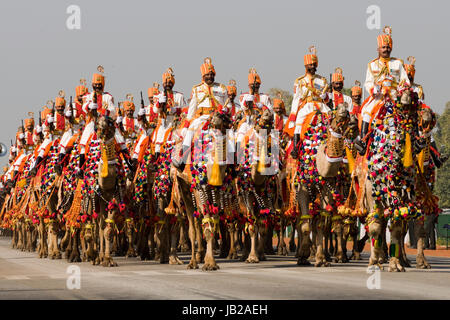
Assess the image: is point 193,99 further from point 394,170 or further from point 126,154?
point 394,170

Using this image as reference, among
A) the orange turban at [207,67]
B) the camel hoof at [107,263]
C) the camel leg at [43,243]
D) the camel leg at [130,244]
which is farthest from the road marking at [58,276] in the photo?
the camel leg at [43,243]

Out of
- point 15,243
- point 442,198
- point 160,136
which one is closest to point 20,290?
point 160,136

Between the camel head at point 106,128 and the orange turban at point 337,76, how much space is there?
5512mm

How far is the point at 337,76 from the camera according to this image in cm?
2097

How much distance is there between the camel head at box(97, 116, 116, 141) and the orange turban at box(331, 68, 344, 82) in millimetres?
5512

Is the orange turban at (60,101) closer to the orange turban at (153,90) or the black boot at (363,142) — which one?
the orange turban at (153,90)

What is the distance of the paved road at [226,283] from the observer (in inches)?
478

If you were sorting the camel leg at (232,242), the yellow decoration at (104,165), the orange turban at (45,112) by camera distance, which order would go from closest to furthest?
1. the yellow decoration at (104,165)
2. the camel leg at (232,242)
3. the orange turban at (45,112)

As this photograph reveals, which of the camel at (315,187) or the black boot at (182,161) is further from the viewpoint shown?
the black boot at (182,161)

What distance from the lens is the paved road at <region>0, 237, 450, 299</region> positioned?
39.8 ft

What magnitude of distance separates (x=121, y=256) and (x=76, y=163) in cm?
516

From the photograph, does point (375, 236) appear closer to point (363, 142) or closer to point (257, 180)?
point (363, 142)

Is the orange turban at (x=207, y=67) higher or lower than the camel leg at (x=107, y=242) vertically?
higher

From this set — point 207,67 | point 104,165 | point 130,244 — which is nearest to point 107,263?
point 104,165
